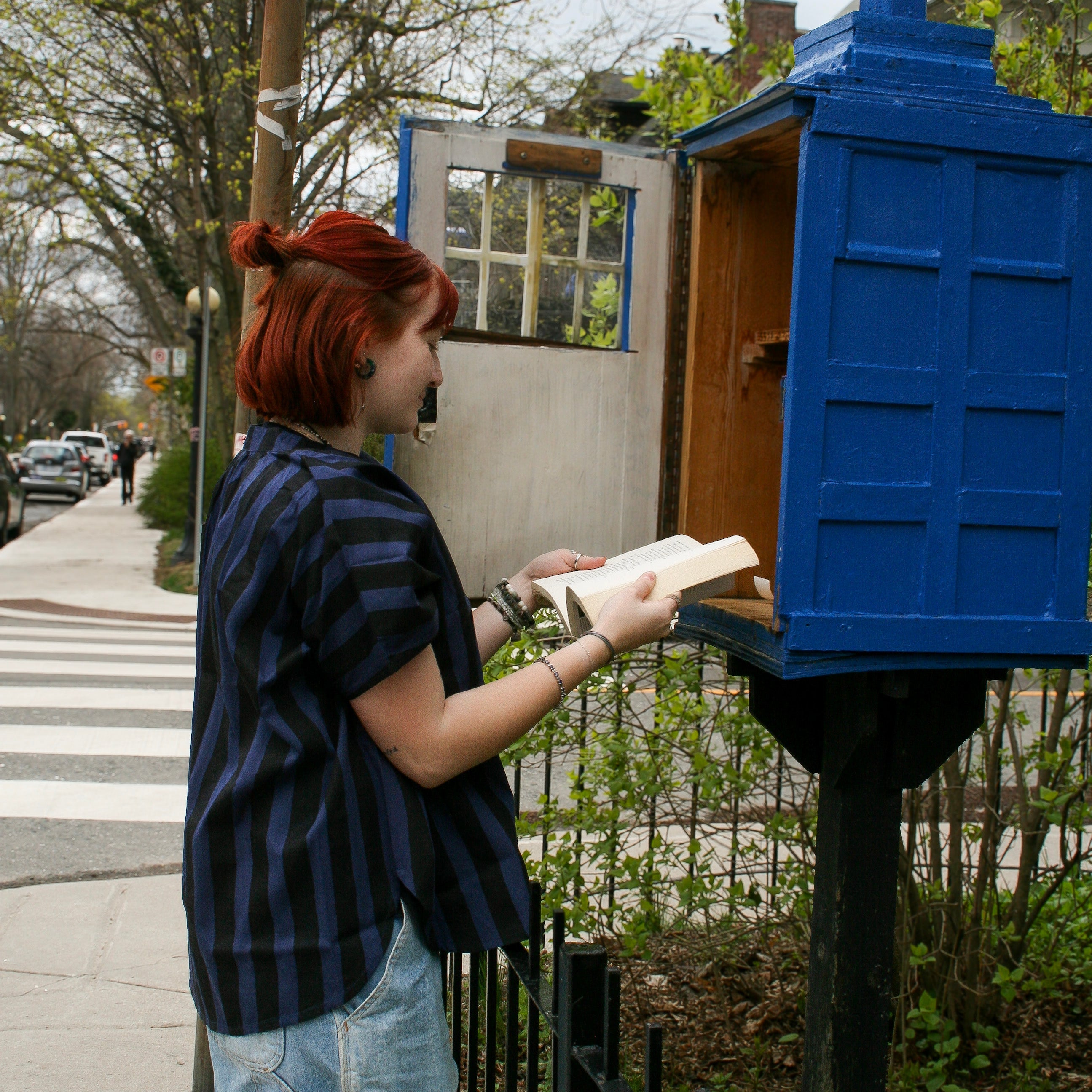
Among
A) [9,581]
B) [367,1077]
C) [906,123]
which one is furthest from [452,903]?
[9,581]

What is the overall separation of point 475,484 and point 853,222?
113 centimetres

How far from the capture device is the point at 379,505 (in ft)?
4.82

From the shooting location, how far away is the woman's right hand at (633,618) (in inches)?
64.9

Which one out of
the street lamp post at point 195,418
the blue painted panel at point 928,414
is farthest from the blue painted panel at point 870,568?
the street lamp post at point 195,418

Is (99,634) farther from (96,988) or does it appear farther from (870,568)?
(870,568)

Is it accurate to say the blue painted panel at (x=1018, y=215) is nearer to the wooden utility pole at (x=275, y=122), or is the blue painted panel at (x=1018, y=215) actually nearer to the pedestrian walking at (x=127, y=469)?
the wooden utility pole at (x=275, y=122)

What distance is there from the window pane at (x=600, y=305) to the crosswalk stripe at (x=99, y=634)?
8.66 meters

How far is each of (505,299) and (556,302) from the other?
0.44ft

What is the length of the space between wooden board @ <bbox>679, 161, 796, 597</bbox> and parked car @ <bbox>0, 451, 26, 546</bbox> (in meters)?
19.1

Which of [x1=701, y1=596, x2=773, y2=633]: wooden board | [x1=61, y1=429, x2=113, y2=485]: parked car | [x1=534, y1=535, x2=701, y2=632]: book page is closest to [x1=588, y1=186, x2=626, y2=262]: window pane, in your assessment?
[x1=701, y1=596, x2=773, y2=633]: wooden board

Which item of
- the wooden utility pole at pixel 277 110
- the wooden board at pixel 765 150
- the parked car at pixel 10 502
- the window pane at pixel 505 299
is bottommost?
the parked car at pixel 10 502

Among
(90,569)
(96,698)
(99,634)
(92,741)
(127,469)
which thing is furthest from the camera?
(127,469)

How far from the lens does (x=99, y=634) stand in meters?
11.3

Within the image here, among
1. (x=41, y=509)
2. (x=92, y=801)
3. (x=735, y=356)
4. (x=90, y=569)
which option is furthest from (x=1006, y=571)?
(x=41, y=509)
